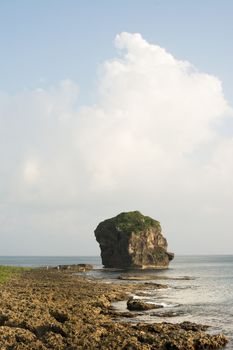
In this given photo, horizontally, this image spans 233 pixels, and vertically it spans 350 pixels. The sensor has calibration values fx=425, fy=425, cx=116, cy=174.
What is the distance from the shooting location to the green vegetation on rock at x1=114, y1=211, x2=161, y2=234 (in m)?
162

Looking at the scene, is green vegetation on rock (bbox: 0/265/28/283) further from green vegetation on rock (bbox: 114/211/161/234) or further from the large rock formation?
green vegetation on rock (bbox: 114/211/161/234)

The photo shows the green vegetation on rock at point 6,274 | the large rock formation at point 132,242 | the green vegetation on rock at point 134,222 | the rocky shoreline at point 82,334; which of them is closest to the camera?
the rocky shoreline at point 82,334

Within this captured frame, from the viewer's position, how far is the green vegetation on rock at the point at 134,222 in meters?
162

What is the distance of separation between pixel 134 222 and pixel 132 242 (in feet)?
39.6

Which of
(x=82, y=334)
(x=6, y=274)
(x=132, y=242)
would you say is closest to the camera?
(x=82, y=334)

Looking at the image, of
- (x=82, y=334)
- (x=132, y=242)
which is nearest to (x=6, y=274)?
(x=82, y=334)

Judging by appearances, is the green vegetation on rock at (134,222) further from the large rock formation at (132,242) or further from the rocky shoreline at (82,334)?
the rocky shoreline at (82,334)

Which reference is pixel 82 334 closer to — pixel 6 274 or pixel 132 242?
pixel 6 274

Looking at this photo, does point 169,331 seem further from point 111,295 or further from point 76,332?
point 111,295

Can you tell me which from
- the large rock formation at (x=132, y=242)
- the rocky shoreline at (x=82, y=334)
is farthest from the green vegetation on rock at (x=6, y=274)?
the large rock formation at (x=132, y=242)

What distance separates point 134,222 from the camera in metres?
167

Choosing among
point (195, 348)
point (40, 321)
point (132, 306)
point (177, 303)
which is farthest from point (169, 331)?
point (177, 303)

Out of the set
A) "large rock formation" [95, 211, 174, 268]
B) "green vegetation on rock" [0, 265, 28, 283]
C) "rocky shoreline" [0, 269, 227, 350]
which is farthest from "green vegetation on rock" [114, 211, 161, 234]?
"rocky shoreline" [0, 269, 227, 350]

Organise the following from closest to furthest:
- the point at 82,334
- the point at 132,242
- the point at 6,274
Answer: the point at 82,334 < the point at 6,274 < the point at 132,242
